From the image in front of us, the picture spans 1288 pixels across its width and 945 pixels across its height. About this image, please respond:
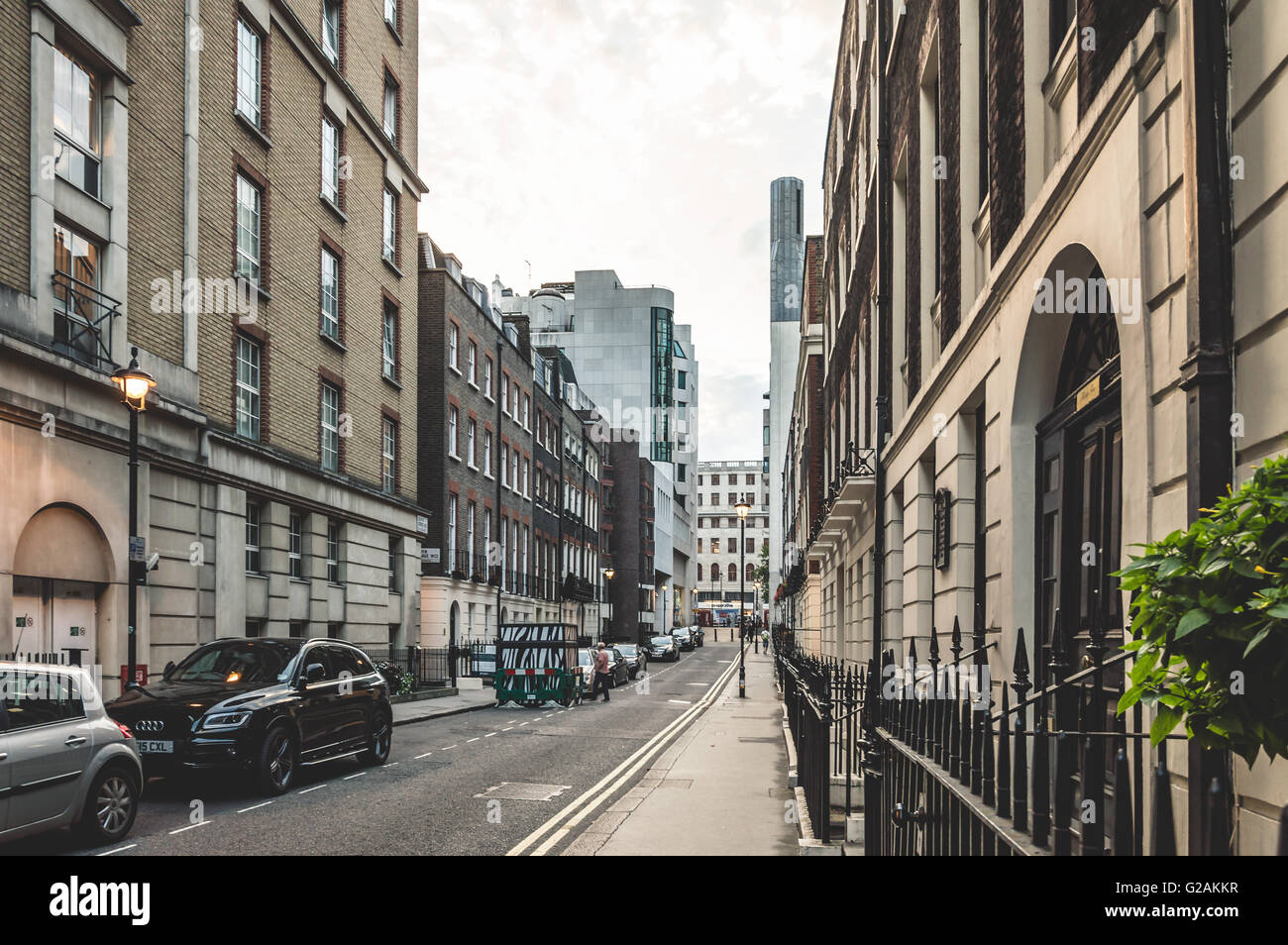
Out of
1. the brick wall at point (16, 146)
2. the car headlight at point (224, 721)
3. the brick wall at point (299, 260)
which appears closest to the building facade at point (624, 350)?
the brick wall at point (299, 260)

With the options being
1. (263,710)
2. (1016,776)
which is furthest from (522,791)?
(1016,776)

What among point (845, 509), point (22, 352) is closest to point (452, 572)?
point (845, 509)

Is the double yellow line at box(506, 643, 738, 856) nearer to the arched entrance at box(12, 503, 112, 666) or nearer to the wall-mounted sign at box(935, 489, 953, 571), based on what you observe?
the wall-mounted sign at box(935, 489, 953, 571)

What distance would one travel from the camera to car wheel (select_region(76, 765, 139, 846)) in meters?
9.17

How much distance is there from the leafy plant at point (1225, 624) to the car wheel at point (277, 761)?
453 inches

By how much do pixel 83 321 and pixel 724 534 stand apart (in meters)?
142

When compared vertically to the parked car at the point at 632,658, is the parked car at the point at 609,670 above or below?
above

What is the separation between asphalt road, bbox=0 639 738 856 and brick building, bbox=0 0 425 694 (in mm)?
4825

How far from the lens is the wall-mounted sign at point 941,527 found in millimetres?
11859

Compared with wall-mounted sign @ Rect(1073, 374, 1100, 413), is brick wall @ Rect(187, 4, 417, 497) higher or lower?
higher

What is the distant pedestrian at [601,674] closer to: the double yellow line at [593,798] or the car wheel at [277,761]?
the double yellow line at [593,798]

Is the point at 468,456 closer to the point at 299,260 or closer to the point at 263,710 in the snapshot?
the point at 299,260

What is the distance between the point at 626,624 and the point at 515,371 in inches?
1887

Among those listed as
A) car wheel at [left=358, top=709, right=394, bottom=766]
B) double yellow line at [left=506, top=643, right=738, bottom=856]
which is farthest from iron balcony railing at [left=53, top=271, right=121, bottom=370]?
double yellow line at [left=506, top=643, right=738, bottom=856]
